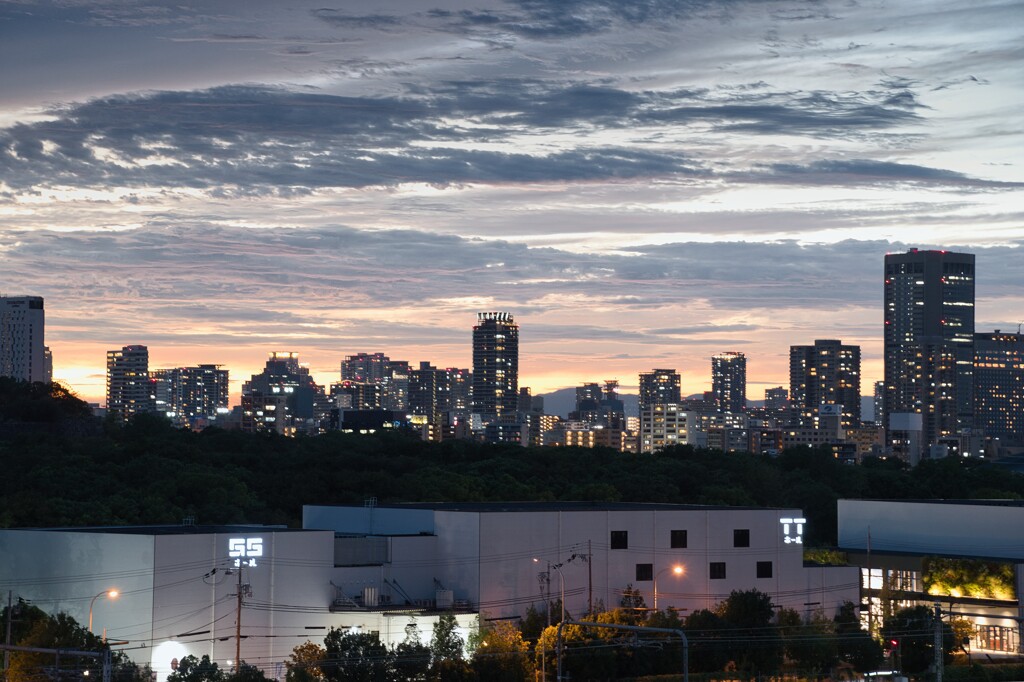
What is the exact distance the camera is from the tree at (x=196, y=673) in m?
63.2

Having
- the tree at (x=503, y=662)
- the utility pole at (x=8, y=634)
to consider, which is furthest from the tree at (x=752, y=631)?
the utility pole at (x=8, y=634)

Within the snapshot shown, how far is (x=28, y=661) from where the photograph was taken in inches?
2544

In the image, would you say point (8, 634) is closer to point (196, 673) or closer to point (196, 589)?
point (196, 589)

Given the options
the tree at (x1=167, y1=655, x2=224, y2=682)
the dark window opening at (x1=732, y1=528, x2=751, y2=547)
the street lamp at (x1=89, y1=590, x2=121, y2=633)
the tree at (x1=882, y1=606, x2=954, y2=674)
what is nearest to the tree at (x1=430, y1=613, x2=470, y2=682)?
the tree at (x1=167, y1=655, x2=224, y2=682)

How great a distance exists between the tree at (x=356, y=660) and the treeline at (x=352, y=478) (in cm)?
4680

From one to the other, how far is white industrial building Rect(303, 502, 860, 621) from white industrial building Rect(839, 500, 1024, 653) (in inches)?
343

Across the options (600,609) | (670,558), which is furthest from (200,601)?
(670,558)

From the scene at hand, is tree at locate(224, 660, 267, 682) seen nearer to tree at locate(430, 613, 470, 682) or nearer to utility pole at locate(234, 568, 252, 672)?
utility pole at locate(234, 568, 252, 672)

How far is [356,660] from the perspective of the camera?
70.1 m

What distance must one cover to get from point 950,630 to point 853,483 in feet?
322

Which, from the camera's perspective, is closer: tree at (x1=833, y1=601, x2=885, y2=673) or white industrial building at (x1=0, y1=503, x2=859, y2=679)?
white industrial building at (x1=0, y1=503, x2=859, y2=679)

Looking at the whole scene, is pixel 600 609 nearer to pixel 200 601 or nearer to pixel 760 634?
pixel 760 634

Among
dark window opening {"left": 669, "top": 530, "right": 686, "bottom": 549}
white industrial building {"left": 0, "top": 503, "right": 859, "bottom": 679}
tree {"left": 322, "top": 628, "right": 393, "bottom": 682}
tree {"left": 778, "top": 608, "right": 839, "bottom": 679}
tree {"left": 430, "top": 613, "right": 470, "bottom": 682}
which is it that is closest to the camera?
tree {"left": 322, "top": 628, "right": 393, "bottom": 682}

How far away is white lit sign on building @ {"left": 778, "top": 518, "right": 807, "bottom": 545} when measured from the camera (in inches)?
3789
